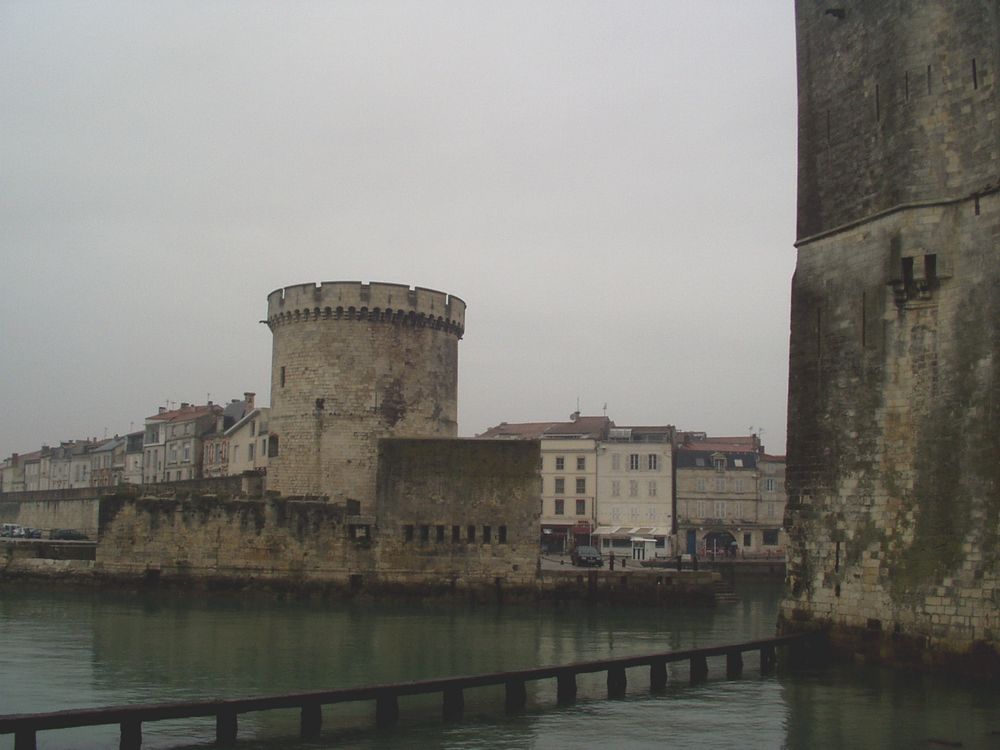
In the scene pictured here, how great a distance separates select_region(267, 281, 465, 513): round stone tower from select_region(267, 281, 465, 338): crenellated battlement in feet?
0.10

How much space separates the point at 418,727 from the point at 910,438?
26.4 ft

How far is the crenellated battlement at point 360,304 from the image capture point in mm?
32156

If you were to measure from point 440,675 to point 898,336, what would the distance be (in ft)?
A: 28.3

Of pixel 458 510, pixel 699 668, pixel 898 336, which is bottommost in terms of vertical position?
pixel 699 668

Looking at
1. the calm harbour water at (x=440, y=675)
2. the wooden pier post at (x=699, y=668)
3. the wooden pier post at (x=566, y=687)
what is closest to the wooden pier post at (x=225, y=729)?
the calm harbour water at (x=440, y=675)

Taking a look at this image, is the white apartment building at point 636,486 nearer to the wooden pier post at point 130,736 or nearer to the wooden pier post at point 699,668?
the wooden pier post at point 699,668

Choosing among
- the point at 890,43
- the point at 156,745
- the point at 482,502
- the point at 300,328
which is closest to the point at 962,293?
the point at 890,43

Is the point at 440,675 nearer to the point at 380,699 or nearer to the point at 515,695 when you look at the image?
the point at 515,695

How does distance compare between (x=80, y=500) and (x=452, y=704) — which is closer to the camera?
(x=452, y=704)

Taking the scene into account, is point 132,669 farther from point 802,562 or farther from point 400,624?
point 802,562

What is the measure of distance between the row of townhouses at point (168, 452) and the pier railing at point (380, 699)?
30298mm

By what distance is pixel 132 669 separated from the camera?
1739cm

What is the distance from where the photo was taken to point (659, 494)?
51281 millimetres

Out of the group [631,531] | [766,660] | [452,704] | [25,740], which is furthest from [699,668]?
[631,531]
